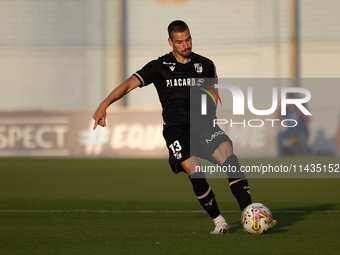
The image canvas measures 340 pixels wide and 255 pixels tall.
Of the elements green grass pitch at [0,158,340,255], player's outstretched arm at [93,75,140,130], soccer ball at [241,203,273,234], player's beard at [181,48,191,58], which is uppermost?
player's beard at [181,48,191,58]

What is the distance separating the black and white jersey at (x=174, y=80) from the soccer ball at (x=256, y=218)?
3.39ft

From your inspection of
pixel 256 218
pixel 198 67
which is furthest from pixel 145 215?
pixel 198 67

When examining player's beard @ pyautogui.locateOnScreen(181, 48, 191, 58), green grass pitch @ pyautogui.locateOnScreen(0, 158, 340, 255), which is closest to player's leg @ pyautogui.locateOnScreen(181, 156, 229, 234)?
green grass pitch @ pyautogui.locateOnScreen(0, 158, 340, 255)

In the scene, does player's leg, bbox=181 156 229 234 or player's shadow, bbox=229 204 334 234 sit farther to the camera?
player's shadow, bbox=229 204 334 234

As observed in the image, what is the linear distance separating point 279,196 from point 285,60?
37.7 ft

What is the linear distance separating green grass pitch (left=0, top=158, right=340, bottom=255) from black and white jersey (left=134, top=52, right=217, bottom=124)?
3.85ft

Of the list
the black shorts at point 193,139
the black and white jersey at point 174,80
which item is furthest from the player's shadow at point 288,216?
the black and white jersey at point 174,80

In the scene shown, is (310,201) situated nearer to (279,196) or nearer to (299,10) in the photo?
(279,196)

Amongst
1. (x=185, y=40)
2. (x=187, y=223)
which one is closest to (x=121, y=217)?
(x=187, y=223)

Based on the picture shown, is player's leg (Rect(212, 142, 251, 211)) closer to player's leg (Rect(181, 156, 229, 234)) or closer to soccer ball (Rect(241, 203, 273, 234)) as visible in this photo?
soccer ball (Rect(241, 203, 273, 234))

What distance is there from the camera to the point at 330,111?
18531 mm

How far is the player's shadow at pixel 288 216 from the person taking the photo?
5.69 metres

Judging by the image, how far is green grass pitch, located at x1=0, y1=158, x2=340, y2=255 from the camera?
4.75m

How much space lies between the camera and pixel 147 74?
5.45 meters
